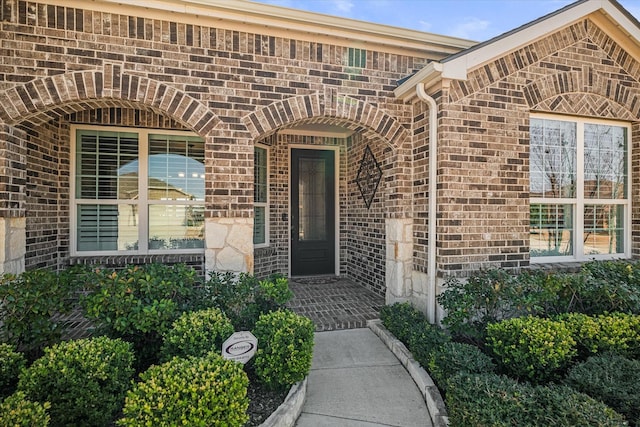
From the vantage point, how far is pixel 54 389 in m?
2.14

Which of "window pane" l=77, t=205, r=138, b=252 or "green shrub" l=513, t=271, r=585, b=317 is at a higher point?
"window pane" l=77, t=205, r=138, b=252

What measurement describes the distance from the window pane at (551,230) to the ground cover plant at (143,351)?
365 centimetres

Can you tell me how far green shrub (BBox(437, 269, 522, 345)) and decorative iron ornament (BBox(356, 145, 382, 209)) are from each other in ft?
7.61

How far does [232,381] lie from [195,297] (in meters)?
1.40

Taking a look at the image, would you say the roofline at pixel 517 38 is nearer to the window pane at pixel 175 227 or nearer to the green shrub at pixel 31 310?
the window pane at pixel 175 227

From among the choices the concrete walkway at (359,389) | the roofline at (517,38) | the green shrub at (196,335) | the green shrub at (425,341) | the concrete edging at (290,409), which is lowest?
the concrete walkway at (359,389)

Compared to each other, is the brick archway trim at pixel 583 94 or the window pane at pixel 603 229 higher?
the brick archway trim at pixel 583 94

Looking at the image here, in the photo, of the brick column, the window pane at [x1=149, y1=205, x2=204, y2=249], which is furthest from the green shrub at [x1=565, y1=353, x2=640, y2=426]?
the brick column

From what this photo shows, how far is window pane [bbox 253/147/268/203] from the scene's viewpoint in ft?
19.4

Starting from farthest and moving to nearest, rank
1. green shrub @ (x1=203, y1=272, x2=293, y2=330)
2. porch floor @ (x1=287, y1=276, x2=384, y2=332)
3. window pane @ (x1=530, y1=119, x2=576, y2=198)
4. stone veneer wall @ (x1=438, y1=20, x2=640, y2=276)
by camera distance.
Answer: window pane @ (x1=530, y1=119, x2=576, y2=198) → porch floor @ (x1=287, y1=276, x2=384, y2=332) → stone veneer wall @ (x1=438, y1=20, x2=640, y2=276) → green shrub @ (x1=203, y1=272, x2=293, y2=330)

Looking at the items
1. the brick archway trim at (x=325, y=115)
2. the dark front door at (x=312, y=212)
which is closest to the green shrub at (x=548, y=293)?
the brick archway trim at (x=325, y=115)

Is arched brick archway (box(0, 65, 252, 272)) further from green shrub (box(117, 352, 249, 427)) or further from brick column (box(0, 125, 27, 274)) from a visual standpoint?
green shrub (box(117, 352, 249, 427))

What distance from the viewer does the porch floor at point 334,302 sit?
171 inches

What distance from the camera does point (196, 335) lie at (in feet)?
8.87
